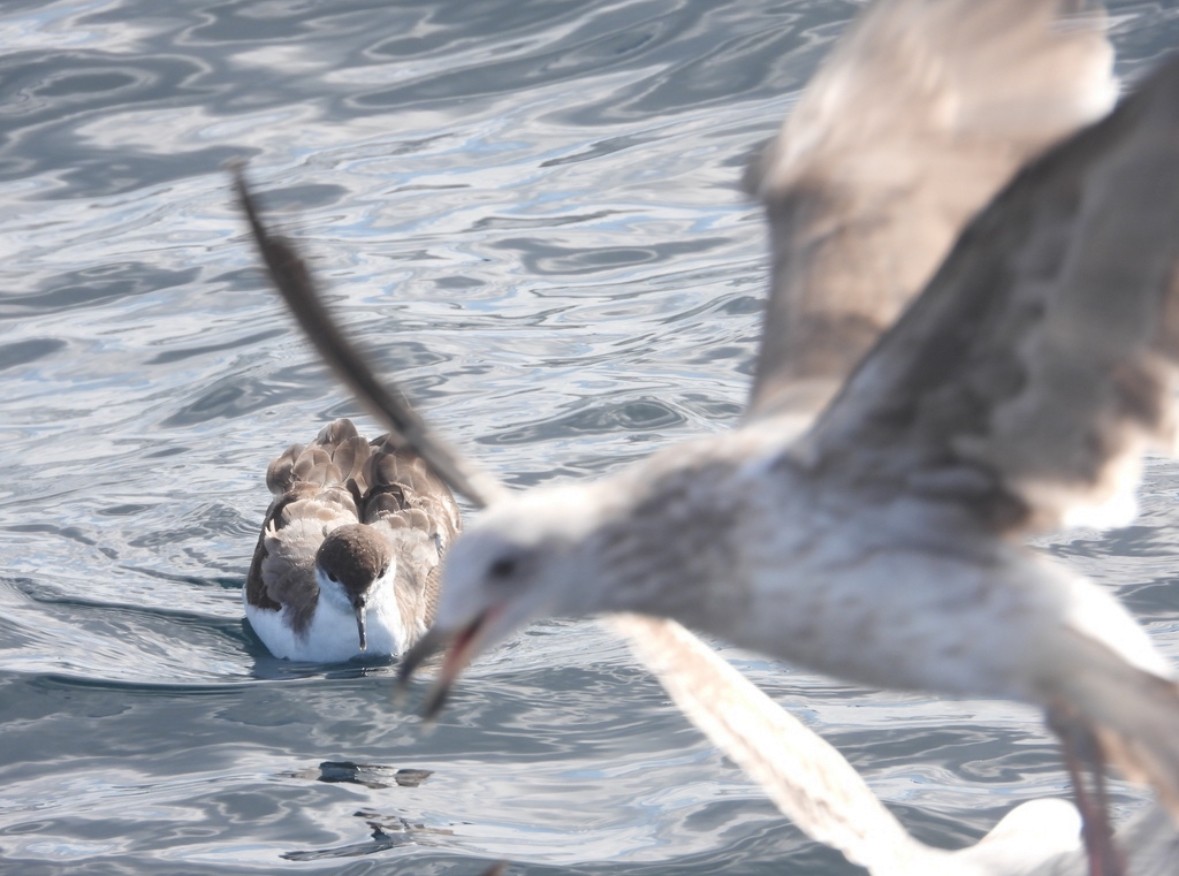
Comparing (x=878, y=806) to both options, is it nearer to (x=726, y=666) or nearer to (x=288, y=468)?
(x=726, y=666)

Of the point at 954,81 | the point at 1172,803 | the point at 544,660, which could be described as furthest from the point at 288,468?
the point at 1172,803

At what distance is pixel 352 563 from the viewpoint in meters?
10.4

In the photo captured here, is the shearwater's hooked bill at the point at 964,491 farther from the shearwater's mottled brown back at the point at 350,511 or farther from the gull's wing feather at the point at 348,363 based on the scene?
the shearwater's mottled brown back at the point at 350,511

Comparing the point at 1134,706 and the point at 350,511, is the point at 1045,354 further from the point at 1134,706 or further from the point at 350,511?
the point at 350,511

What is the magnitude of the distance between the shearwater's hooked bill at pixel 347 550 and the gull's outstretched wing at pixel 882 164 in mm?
4249

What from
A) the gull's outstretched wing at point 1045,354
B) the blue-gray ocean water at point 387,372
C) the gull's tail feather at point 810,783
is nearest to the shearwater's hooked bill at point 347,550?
the blue-gray ocean water at point 387,372

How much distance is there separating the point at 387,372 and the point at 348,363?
0.26m

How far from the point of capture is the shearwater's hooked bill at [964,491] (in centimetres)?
375

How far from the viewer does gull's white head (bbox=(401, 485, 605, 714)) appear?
4.14m

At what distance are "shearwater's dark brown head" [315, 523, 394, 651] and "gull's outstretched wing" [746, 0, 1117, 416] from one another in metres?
5.49

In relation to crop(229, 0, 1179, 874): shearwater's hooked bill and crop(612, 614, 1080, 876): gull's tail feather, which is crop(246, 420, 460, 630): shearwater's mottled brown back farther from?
crop(229, 0, 1179, 874): shearwater's hooked bill

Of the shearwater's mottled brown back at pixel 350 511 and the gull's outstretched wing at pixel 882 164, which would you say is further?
the shearwater's mottled brown back at pixel 350 511

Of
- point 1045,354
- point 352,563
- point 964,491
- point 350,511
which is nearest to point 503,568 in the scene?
point 964,491

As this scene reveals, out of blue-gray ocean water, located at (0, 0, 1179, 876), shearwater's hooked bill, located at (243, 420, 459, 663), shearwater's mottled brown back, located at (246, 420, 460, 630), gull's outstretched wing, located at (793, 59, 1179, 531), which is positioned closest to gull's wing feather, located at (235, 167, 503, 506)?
blue-gray ocean water, located at (0, 0, 1179, 876)
